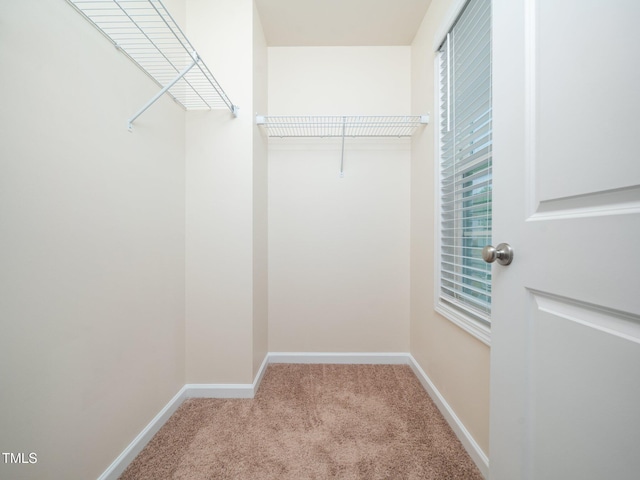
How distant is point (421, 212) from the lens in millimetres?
1836

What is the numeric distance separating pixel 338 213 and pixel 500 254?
4.71 ft

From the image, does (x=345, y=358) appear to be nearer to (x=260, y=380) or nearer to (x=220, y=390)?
(x=260, y=380)

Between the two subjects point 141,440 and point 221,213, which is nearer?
point 141,440

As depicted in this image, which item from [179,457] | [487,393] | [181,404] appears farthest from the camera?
[181,404]

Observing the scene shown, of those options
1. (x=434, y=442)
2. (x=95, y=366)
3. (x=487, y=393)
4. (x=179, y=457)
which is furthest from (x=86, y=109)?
(x=434, y=442)

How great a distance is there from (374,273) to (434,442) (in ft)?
3.57

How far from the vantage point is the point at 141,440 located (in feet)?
4.02

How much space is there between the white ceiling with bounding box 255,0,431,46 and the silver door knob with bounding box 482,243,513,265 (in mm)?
1828

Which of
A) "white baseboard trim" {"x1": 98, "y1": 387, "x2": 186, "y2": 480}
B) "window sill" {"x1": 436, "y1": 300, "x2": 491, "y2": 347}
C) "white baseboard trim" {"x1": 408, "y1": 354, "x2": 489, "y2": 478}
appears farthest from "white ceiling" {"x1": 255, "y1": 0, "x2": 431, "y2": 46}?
"white baseboard trim" {"x1": 98, "y1": 387, "x2": 186, "y2": 480}

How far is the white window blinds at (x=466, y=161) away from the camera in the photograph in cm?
115

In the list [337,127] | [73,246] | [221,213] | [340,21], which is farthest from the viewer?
[337,127]

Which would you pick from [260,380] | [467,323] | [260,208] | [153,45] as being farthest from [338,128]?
[260,380]

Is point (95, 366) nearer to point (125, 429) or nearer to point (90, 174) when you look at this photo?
point (125, 429)

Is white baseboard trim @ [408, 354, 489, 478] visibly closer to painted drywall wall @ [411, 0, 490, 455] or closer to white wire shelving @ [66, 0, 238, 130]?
painted drywall wall @ [411, 0, 490, 455]
